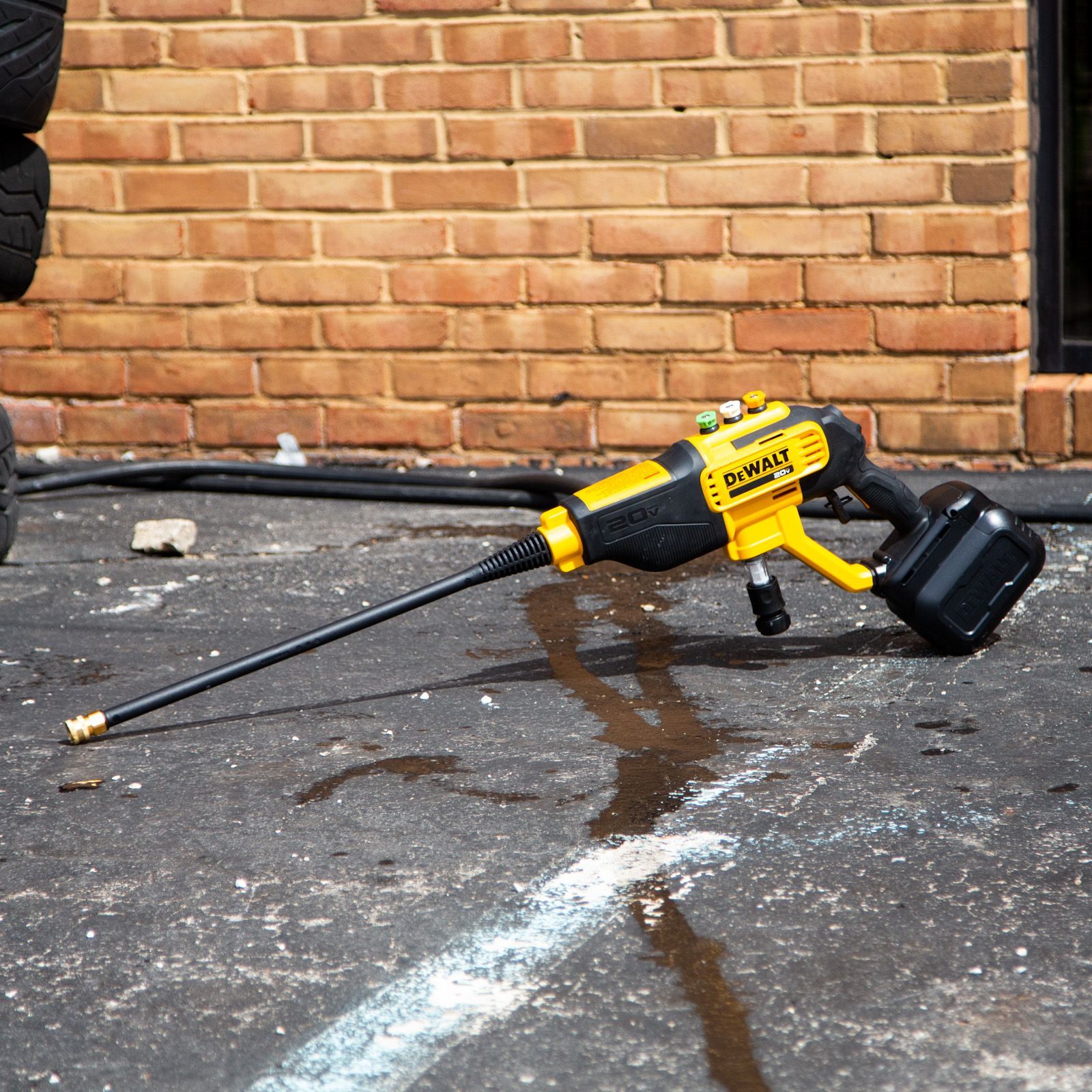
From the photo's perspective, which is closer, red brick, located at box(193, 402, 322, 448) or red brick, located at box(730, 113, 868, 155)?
red brick, located at box(730, 113, 868, 155)

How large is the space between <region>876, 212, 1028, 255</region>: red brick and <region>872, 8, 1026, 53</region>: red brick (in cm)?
44

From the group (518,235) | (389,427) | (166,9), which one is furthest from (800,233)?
(166,9)

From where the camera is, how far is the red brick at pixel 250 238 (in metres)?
4.45

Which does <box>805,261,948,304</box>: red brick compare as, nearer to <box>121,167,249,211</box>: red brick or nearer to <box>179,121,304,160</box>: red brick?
<box>179,121,304,160</box>: red brick

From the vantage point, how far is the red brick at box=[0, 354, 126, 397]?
4625mm


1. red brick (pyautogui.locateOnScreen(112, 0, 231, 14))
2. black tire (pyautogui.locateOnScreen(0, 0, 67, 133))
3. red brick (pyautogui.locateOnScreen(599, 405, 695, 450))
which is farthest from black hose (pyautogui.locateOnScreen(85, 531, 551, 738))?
red brick (pyautogui.locateOnScreen(112, 0, 231, 14))

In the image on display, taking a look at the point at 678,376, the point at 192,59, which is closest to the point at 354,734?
the point at 678,376

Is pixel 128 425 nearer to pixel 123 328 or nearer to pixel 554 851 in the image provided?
pixel 123 328

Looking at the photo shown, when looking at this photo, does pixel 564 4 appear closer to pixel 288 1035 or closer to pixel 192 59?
pixel 192 59

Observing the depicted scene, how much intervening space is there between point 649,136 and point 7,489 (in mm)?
Result: 2049

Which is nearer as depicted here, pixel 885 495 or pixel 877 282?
pixel 885 495

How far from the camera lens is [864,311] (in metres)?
4.17

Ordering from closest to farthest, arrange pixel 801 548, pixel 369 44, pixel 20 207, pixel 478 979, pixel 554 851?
pixel 478 979 → pixel 554 851 → pixel 801 548 → pixel 20 207 → pixel 369 44

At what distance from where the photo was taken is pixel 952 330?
414 cm
